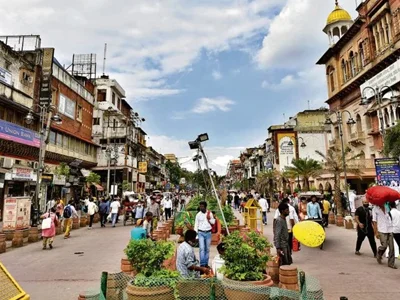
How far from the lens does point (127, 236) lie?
14.9 metres

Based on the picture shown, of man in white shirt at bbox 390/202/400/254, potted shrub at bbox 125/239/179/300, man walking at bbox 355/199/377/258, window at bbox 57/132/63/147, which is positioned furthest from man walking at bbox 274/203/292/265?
window at bbox 57/132/63/147

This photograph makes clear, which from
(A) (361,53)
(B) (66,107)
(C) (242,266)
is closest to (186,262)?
(C) (242,266)

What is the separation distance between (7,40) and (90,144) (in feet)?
45.1

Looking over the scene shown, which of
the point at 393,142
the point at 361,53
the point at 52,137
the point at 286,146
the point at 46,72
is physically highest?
the point at 361,53

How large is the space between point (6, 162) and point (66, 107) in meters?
12.1

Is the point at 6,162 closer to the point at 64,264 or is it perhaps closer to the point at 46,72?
the point at 46,72

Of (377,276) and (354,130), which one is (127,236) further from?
(354,130)

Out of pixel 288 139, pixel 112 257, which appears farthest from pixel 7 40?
pixel 288 139

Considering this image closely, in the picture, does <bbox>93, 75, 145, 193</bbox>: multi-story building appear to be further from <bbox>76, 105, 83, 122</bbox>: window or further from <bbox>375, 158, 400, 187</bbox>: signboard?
<bbox>375, 158, 400, 187</bbox>: signboard

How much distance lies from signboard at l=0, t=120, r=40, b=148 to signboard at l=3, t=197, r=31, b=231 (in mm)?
8201

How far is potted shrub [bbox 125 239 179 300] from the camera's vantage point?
171 inches

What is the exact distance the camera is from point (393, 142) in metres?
17.2

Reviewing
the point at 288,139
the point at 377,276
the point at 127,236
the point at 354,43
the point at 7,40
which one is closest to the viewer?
the point at 377,276

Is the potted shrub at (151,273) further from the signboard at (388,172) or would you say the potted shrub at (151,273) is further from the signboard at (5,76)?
the signboard at (5,76)
